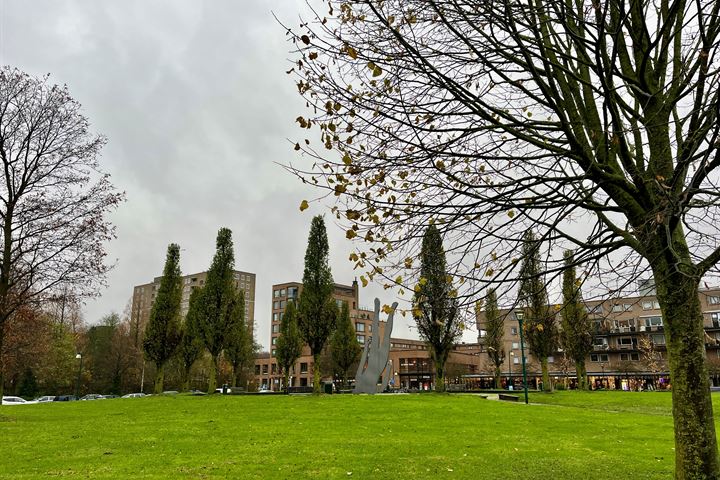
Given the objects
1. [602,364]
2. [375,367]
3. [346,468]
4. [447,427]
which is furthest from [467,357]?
[346,468]

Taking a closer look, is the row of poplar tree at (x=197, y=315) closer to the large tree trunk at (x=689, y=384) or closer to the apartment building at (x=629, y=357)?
the large tree trunk at (x=689, y=384)

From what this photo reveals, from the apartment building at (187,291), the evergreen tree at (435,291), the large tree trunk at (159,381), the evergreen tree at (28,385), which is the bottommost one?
the evergreen tree at (28,385)

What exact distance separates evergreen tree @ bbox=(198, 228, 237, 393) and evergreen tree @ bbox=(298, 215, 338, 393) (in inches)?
232

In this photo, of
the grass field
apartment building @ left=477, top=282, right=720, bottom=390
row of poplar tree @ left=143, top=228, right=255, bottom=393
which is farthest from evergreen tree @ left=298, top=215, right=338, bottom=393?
apartment building @ left=477, top=282, right=720, bottom=390

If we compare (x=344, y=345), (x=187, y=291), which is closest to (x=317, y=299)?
(x=344, y=345)

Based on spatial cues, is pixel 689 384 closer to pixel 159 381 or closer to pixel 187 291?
pixel 159 381

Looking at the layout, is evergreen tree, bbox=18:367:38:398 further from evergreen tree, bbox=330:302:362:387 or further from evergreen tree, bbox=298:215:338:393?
evergreen tree, bbox=298:215:338:393

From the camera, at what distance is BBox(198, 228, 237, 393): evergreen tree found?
3919cm

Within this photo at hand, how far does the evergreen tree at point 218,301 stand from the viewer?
129ft

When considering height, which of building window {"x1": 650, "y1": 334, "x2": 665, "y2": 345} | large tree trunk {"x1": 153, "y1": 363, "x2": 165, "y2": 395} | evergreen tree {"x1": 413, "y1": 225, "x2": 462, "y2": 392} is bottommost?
large tree trunk {"x1": 153, "y1": 363, "x2": 165, "y2": 395}

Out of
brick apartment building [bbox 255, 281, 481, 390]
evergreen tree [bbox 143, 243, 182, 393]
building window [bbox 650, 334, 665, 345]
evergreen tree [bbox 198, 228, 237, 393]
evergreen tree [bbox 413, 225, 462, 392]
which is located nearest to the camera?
evergreen tree [bbox 413, 225, 462, 392]

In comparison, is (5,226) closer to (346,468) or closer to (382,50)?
(346,468)

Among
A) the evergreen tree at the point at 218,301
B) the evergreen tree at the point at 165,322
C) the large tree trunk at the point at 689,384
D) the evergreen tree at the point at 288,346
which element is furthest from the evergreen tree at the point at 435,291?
the evergreen tree at the point at 288,346

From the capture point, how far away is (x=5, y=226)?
19.8m
